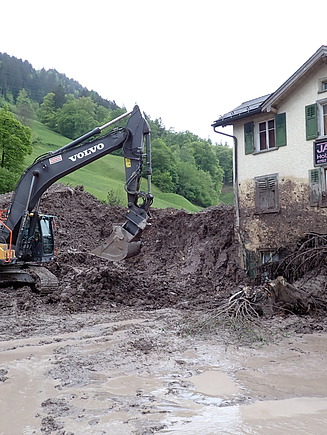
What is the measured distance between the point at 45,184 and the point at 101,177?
4803cm

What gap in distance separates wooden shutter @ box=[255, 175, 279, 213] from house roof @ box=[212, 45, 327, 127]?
2648 millimetres

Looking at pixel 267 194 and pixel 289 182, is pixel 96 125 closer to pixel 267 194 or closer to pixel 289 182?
pixel 267 194

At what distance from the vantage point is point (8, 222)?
14719mm

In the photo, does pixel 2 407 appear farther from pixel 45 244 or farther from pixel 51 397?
pixel 45 244

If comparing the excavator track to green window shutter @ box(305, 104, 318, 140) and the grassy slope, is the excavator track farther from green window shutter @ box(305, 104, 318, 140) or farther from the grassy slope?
the grassy slope

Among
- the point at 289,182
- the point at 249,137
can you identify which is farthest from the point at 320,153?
the point at 249,137

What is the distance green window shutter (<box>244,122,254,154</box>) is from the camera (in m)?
18.7

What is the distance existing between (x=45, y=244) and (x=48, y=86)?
138 meters

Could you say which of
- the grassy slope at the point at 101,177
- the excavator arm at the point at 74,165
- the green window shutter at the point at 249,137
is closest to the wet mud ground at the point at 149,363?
the excavator arm at the point at 74,165

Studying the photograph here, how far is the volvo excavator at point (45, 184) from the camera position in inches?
547

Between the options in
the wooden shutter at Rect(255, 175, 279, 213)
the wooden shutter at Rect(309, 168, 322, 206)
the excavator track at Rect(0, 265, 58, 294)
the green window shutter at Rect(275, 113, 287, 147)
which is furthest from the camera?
the wooden shutter at Rect(255, 175, 279, 213)

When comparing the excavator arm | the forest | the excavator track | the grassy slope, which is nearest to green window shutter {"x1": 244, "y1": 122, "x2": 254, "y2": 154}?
the excavator arm

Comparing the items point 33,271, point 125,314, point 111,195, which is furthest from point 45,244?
point 111,195

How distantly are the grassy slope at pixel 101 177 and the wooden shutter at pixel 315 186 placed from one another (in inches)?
1031
